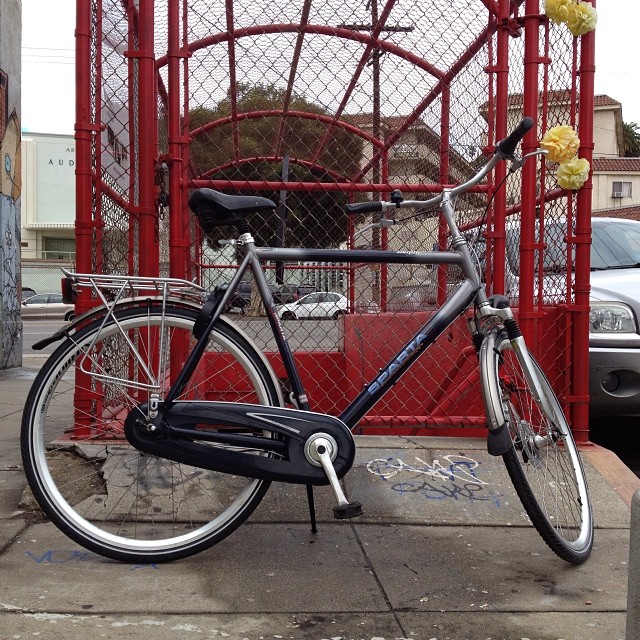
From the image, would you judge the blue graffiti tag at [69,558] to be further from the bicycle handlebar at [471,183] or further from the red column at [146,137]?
the bicycle handlebar at [471,183]

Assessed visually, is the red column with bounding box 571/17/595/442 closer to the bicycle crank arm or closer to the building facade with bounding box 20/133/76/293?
the bicycle crank arm

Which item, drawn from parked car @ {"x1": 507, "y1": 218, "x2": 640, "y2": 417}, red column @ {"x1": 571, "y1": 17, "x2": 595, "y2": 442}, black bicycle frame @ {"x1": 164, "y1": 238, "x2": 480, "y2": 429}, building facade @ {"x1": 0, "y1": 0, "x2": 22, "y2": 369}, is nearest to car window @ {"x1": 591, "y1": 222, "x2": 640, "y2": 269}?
parked car @ {"x1": 507, "y1": 218, "x2": 640, "y2": 417}

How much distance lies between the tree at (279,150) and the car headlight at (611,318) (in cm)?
221

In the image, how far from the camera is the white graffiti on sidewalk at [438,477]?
3.46m

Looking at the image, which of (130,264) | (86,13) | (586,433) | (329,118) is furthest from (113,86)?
(586,433)

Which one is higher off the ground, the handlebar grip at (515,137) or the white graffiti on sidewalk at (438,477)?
the handlebar grip at (515,137)

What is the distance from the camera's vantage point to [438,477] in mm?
3568

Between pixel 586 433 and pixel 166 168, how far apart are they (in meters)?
2.53

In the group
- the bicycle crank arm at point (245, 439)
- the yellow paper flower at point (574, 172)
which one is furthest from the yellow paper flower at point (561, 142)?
the bicycle crank arm at point (245, 439)

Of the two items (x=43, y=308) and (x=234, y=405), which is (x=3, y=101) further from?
(x=43, y=308)

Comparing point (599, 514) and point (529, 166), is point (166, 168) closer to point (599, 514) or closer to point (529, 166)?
point (529, 166)

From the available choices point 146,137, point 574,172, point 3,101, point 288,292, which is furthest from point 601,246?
point 3,101

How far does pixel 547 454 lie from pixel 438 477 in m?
0.66

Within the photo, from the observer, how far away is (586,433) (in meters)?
3.97
